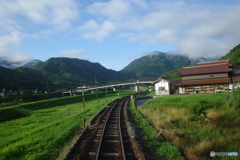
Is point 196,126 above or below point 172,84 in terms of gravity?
below

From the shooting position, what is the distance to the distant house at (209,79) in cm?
3384

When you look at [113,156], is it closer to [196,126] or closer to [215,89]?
[196,126]

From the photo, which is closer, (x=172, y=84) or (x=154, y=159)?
(x=154, y=159)

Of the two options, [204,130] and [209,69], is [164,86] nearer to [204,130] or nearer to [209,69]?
[209,69]

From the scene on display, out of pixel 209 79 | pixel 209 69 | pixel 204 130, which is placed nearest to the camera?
pixel 204 130

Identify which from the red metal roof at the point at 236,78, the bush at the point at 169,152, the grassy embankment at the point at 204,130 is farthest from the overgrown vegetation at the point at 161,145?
the red metal roof at the point at 236,78

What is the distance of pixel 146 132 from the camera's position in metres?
11.5

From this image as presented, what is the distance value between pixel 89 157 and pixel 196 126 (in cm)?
926

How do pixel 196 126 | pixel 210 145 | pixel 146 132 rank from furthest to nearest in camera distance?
pixel 196 126
pixel 146 132
pixel 210 145

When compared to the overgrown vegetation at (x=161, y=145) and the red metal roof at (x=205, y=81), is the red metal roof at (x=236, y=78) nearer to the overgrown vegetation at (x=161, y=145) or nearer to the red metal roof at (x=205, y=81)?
the red metal roof at (x=205, y=81)

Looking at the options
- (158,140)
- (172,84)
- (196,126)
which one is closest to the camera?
(158,140)

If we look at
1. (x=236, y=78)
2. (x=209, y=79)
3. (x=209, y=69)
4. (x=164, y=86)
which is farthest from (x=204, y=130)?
(x=209, y=69)

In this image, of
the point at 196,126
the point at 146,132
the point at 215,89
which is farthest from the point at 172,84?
the point at 146,132

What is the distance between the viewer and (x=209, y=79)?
119 ft
